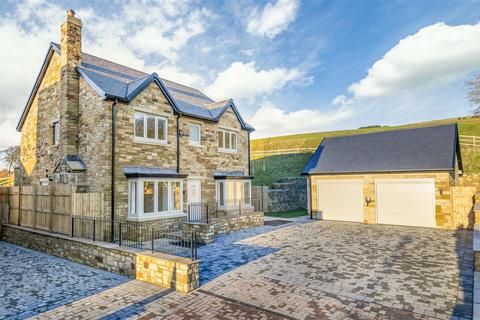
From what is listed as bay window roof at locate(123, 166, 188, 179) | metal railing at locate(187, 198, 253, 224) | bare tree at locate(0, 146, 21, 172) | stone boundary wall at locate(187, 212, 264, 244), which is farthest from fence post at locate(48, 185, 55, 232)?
bare tree at locate(0, 146, 21, 172)

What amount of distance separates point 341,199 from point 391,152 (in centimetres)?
471

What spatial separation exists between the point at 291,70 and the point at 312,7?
639 centimetres

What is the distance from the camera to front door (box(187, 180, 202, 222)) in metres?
15.7

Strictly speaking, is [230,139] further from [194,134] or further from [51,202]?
[51,202]

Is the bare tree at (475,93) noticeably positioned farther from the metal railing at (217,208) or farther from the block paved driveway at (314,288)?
the metal railing at (217,208)

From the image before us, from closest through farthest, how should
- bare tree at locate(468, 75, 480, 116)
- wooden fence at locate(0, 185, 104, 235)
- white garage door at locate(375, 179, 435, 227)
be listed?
wooden fence at locate(0, 185, 104, 235) < white garage door at locate(375, 179, 435, 227) < bare tree at locate(468, 75, 480, 116)

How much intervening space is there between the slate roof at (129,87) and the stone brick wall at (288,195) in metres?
7.64

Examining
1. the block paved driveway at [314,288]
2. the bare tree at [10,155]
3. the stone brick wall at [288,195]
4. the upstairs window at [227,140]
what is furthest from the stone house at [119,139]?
the bare tree at [10,155]

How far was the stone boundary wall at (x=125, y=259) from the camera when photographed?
729 cm

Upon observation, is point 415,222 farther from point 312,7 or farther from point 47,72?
point 47,72

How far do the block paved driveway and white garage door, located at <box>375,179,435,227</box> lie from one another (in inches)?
185

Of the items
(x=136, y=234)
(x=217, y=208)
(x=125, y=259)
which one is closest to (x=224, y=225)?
(x=217, y=208)

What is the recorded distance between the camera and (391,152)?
19.1 m

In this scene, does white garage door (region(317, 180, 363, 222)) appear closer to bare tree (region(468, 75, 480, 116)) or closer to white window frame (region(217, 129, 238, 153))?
white window frame (region(217, 129, 238, 153))
